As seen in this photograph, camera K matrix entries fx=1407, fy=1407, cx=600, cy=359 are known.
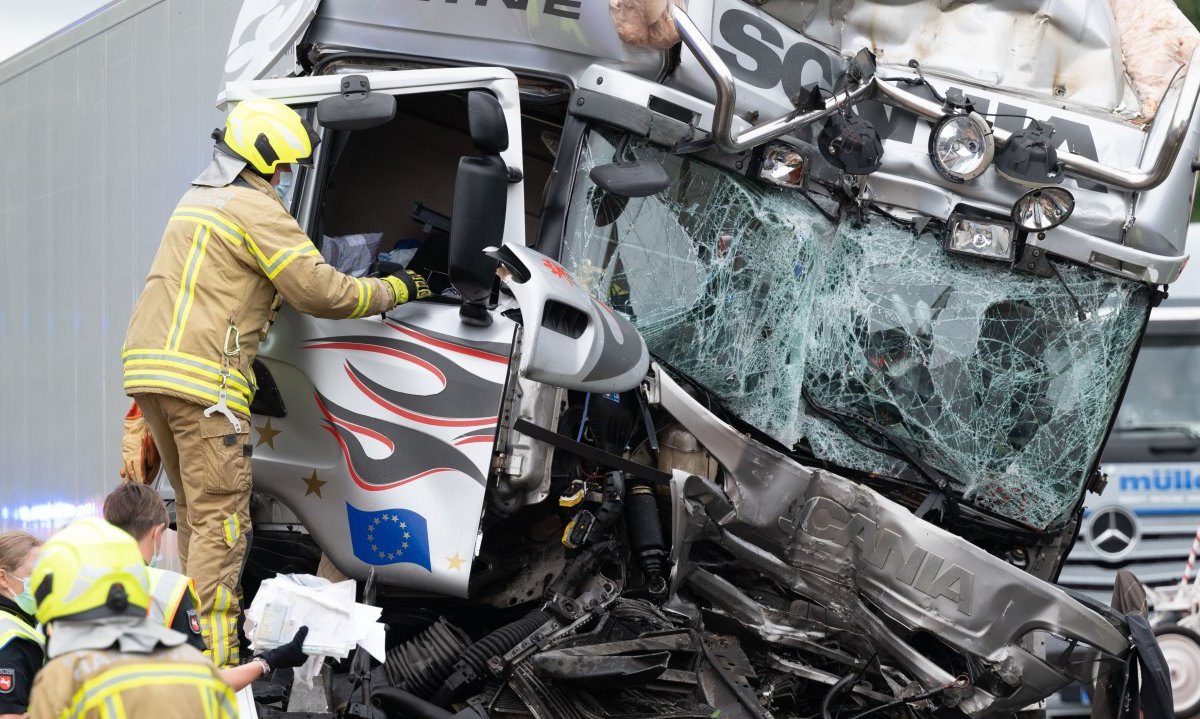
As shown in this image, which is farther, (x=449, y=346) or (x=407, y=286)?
(x=407, y=286)

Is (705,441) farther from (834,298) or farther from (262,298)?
(262,298)

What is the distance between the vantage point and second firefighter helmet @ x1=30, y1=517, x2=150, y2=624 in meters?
2.55

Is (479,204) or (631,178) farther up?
(631,178)

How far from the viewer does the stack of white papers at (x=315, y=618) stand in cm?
407

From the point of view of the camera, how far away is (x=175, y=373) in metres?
4.30

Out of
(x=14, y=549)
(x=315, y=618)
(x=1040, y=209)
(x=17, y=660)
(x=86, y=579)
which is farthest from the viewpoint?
(x=1040, y=209)

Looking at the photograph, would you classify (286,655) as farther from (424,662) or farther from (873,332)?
(873,332)

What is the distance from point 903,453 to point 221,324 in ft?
7.74

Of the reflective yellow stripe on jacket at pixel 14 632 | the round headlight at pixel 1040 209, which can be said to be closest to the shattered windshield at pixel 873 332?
the round headlight at pixel 1040 209

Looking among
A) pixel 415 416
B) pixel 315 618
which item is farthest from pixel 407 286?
pixel 315 618

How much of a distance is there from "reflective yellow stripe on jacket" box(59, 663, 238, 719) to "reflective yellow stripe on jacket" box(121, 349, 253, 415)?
1.75 m

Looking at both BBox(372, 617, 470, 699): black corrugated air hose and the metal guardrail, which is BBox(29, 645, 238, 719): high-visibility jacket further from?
the metal guardrail

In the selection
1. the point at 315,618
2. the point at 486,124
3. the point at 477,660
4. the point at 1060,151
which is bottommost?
the point at 477,660

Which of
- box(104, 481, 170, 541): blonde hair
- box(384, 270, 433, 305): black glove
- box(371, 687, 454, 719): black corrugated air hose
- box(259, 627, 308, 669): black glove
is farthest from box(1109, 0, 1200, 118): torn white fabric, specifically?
box(104, 481, 170, 541): blonde hair
